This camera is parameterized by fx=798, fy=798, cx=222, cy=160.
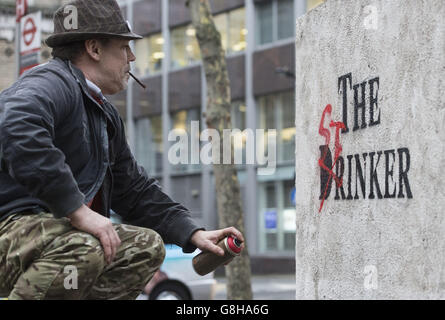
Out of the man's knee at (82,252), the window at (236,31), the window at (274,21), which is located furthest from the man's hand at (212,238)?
the window at (236,31)

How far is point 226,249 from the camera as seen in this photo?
309 centimetres

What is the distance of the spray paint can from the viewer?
3.07 m

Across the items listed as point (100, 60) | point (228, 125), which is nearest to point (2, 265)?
point (100, 60)

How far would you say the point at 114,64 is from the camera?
3.05 metres

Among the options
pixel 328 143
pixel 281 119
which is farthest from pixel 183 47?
pixel 328 143

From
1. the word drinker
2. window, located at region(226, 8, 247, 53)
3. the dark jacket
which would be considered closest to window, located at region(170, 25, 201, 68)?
window, located at region(226, 8, 247, 53)

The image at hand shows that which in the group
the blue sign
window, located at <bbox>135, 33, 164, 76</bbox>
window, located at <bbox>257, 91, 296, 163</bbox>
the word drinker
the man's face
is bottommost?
the blue sign

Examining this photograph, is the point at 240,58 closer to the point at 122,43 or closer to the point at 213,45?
the point at 213,45

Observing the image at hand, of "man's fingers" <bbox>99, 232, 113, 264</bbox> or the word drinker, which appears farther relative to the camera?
the word drinker

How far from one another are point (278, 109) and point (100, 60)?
22.2 metres

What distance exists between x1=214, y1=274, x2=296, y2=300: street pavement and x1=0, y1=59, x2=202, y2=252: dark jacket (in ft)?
36.8

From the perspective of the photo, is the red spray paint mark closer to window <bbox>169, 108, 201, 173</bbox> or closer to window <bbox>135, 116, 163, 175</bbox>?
window <bbox>169, 108, 201, 173</bbox>

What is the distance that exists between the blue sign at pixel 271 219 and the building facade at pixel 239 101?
3 cm

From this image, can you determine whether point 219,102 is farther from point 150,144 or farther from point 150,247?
point 150,144
